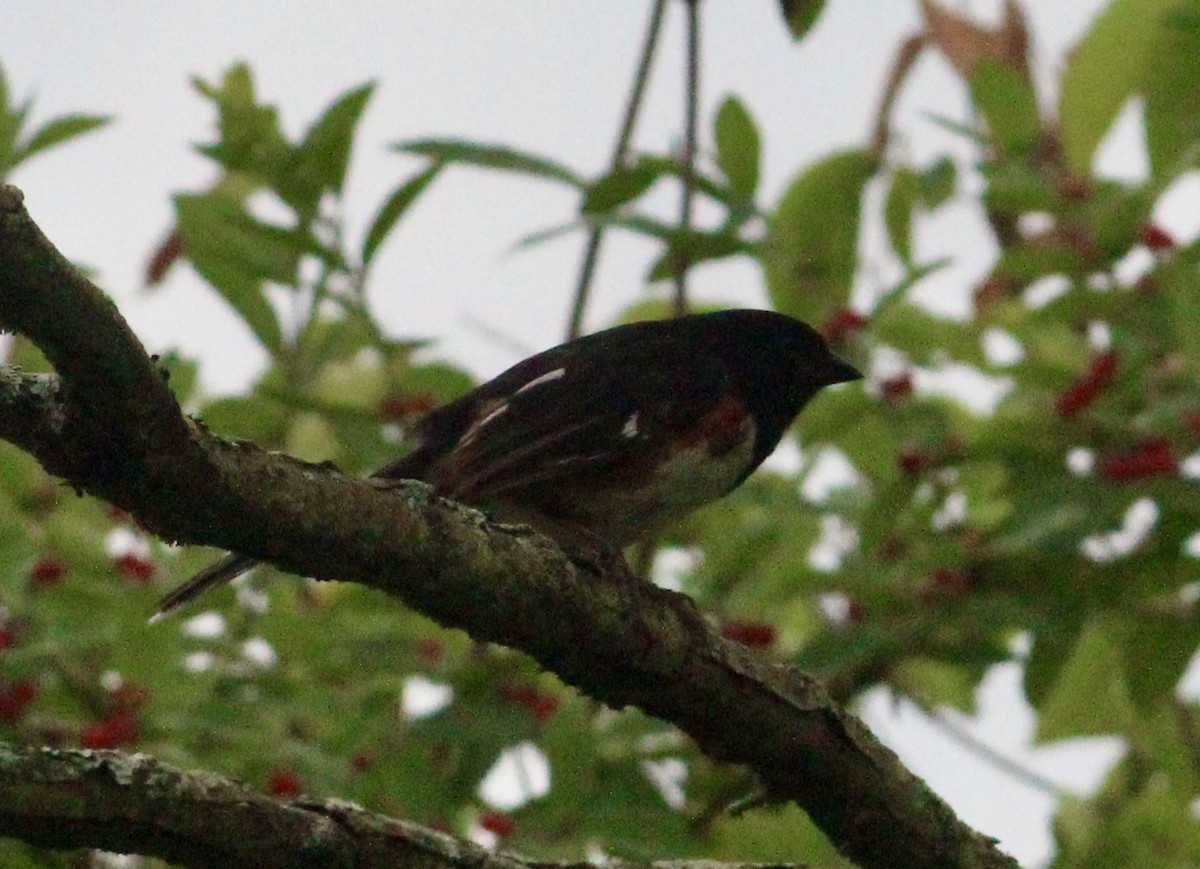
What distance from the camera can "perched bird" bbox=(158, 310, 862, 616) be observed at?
3.79 m

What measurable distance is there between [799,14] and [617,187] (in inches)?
37.2

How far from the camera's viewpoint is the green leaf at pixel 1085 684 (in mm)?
4125

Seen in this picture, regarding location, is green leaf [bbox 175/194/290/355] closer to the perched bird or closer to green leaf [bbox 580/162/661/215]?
the perched bird

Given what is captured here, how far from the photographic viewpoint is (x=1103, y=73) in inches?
173

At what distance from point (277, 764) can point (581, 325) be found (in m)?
1.16

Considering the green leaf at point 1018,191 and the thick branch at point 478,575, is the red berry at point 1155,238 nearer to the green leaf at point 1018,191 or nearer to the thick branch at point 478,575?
the green leaf at point 1018,191

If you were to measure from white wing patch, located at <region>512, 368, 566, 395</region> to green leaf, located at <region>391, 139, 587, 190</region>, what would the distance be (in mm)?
416

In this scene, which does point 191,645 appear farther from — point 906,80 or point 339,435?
point 906,80

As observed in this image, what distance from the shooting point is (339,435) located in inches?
167

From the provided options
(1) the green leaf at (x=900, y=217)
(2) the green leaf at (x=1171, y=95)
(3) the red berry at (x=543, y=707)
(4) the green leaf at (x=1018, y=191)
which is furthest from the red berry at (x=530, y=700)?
(2) the green leaf at (x=1171, y=95)

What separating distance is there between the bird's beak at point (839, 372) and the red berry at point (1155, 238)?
0.71m

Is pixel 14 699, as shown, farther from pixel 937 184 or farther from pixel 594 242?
pixel 937 184

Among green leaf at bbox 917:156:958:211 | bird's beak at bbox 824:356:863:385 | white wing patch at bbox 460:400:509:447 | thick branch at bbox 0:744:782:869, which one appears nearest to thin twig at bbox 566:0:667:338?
white wing patch at bbox 460:400:509:447

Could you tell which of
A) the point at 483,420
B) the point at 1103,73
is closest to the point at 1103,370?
the point at 1103,73
